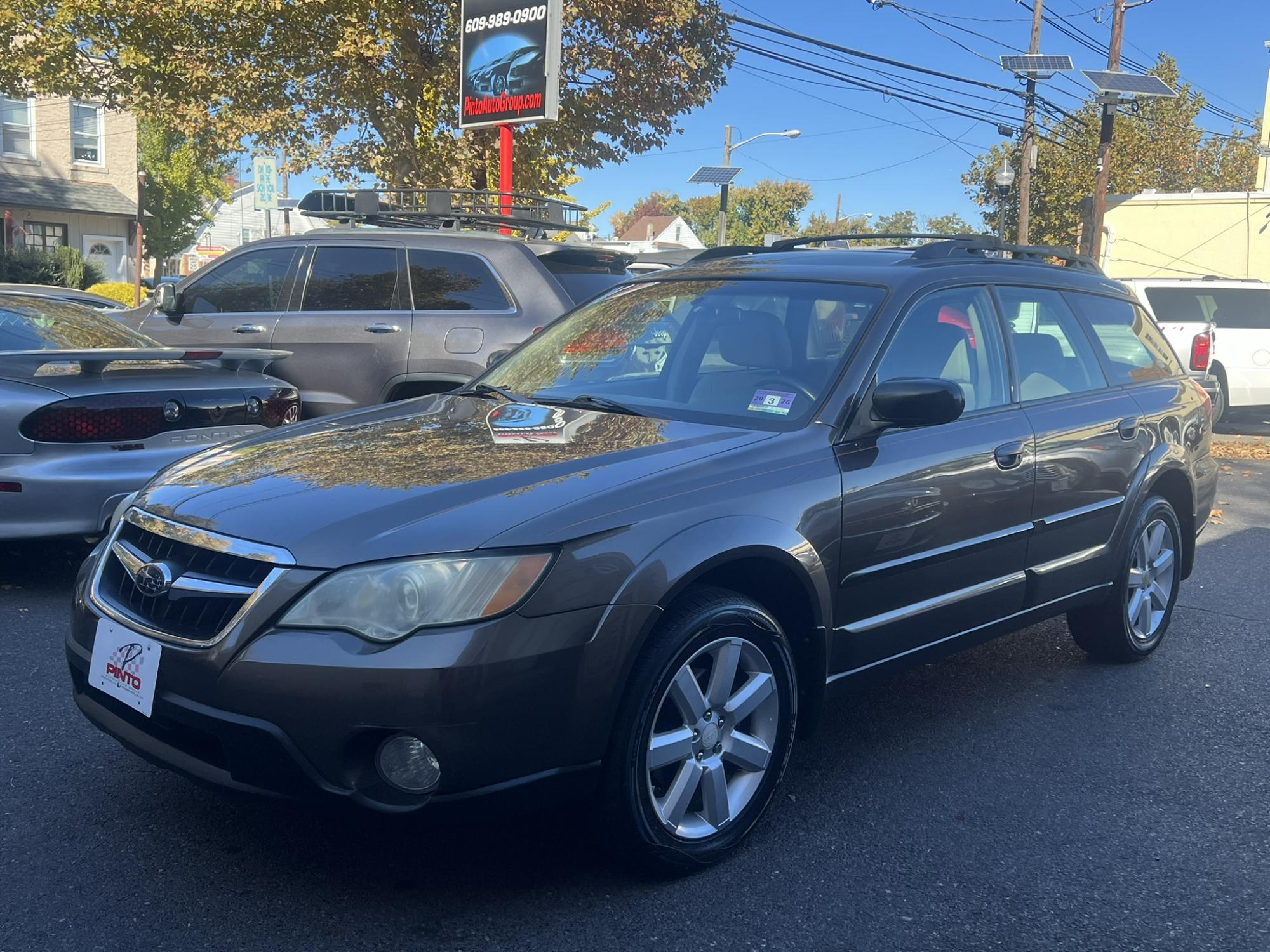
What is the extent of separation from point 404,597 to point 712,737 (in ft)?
3.21

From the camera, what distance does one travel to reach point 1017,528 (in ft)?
13.8

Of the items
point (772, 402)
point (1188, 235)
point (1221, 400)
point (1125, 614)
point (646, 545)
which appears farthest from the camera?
point (1188, 235)

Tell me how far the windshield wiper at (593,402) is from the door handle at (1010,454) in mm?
1248

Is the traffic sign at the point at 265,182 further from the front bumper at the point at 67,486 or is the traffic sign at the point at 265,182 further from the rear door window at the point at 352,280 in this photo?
the front bumper at the point at 67,486

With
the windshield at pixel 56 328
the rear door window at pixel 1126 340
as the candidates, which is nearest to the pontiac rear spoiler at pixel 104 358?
the windshield at pixel 56 328

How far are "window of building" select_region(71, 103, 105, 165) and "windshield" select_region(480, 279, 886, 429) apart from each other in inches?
1361

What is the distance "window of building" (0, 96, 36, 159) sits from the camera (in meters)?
31.8

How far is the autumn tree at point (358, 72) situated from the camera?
53.5 ft

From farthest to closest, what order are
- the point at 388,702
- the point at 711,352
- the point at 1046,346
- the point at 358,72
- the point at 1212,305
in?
the point at 358,72 < the point at 1212,305 < the point at 1046,346 < the point at 711,352 < the point at 388,702

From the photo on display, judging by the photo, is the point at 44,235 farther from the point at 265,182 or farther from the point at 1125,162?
the point at 1125,162

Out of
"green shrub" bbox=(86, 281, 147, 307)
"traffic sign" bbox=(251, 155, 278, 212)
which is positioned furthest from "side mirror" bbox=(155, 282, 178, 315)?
"green shrub" bbox=(86, 281, 147, 307)

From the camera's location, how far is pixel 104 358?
18.4 ft

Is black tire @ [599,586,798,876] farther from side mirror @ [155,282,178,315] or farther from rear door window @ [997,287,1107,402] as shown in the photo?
side mirror @ [155,282,178,315]

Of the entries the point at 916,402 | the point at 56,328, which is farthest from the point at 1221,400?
the point at 56,328
